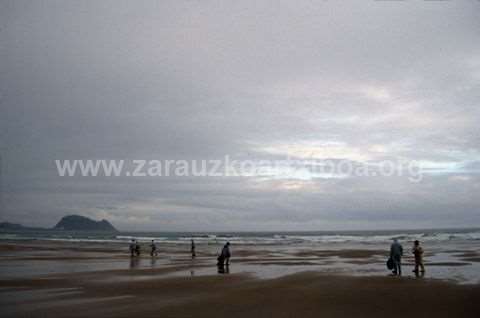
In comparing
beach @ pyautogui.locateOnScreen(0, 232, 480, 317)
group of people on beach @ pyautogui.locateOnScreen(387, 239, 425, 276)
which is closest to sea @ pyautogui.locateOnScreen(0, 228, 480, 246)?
group of people on beach @ pyautogui.locateOnScreen(387, 239, 425, 276)

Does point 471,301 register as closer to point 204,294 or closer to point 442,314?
point 442,314

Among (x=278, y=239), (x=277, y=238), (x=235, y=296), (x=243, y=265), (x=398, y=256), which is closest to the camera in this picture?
(x=235, y=296)

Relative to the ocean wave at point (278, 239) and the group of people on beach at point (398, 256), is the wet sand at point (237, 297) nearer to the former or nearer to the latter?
the group of people on beach at point (398, 256)

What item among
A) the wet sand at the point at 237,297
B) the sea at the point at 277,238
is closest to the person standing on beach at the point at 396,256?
the wet sand at the point at 237,297

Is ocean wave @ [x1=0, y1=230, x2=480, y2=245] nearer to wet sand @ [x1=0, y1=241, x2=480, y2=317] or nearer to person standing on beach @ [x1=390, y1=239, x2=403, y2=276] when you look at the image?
wet sand @ [x1=0, y1=241, x2=480, y2=317]

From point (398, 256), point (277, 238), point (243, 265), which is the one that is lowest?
point (277, 238)

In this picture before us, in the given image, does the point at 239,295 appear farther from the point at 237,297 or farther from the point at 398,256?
the point at 398,256

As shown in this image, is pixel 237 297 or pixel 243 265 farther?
pixel 243 265

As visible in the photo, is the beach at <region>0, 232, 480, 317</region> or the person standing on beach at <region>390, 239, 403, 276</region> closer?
the beach at <region>0, 232, 480, 317</region>

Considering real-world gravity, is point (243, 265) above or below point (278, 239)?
above

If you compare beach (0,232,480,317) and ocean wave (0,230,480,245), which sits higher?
beach (0,232,480,317)

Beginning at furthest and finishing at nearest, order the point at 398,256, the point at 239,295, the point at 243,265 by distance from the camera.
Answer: the point at 243,265 < the point at 398,256 < the point at 239,295

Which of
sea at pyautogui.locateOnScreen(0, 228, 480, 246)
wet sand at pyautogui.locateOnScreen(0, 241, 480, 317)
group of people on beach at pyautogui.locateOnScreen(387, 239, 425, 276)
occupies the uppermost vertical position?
group of people on beach at pyautogui.locateOnScreen(387, 239, 425, 276)

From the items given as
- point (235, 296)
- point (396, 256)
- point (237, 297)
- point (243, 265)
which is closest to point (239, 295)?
point (235, 296)
